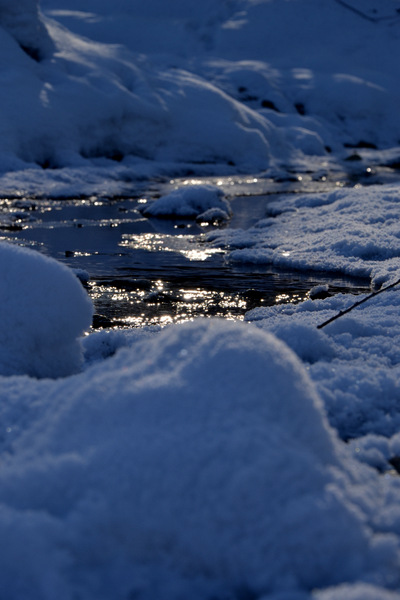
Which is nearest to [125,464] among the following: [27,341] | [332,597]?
[332,597]

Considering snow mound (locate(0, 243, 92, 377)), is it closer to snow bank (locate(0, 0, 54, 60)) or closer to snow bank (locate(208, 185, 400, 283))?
snow bank (locate(208, 185, 400, 283))

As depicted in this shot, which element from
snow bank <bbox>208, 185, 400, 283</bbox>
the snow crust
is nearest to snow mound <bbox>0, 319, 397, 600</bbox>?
snow bank <bbox>208, 185, 400, 283</bbox>

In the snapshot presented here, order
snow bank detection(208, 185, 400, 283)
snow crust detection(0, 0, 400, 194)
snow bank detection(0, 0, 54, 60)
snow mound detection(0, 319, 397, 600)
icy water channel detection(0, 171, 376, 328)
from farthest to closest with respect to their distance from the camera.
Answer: snow bank detection(0, 0, 54, 60) → snow crust detection(0, 0, 400, 194) → snow bank detection(208, 185, 400, 283) → icy water channel detection(0, 171, 376, 328) → snow mound detection(0, 319, 397, 600)

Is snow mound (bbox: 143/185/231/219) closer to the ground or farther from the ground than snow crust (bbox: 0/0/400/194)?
farther from the ground

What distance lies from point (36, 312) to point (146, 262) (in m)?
4.15

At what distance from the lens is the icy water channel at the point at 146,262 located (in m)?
5.27

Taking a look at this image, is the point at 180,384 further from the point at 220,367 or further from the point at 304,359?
the point at 304,359

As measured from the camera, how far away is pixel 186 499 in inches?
61.7

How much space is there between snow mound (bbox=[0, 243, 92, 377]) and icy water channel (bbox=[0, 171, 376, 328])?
1788mm

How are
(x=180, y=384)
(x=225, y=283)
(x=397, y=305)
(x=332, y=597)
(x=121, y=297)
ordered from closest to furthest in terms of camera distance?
(x=332, y=597) < (x=180, y=384) < (x=397, y=305) < (x=121, y=297) < (x=225, y=283)

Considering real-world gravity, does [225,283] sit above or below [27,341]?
below

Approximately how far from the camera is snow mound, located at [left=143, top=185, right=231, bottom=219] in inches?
400

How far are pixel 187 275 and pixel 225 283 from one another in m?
0.46

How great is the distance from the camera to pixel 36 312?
2.80 m
